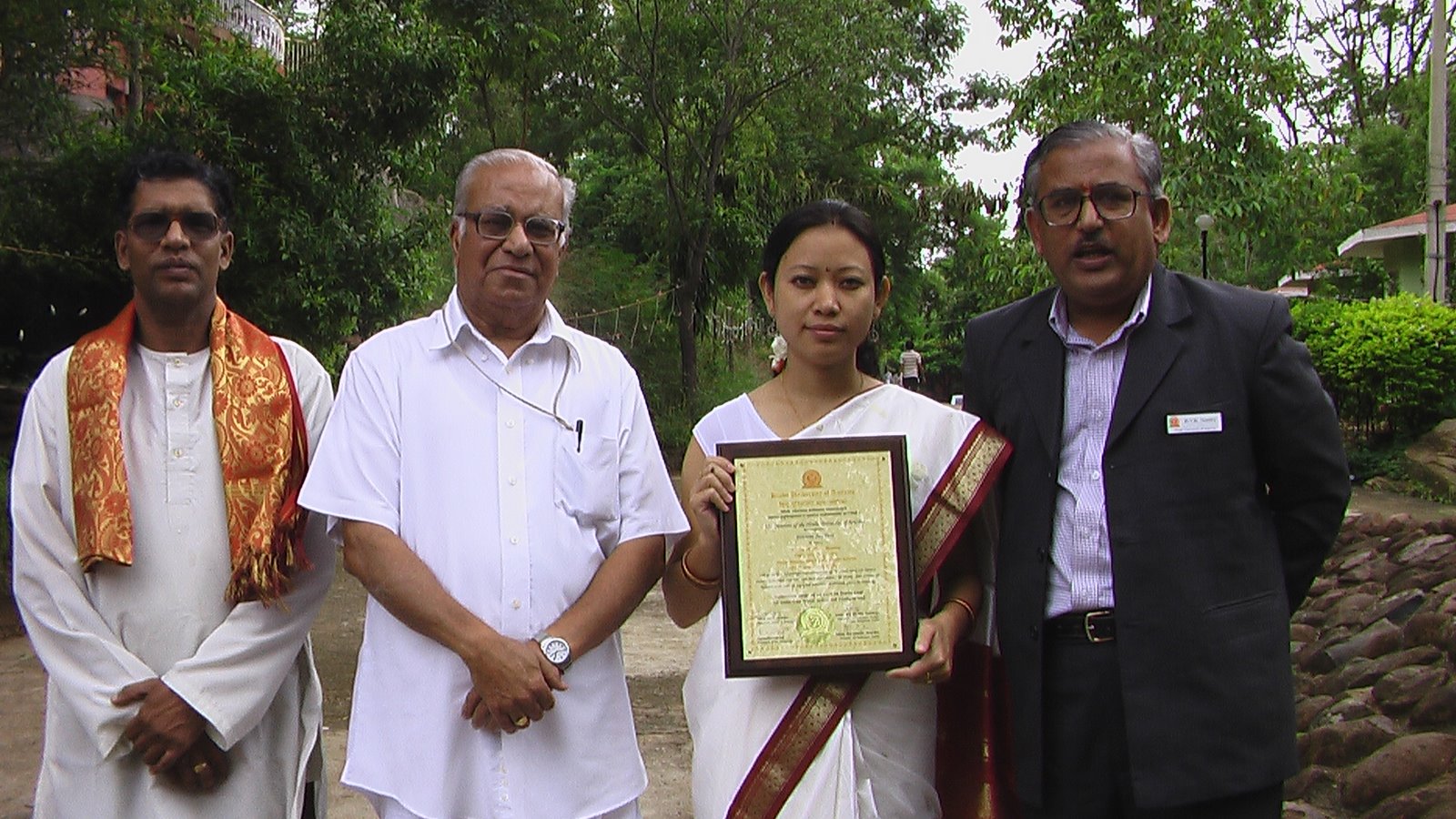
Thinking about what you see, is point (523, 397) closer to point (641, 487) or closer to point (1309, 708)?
point (641, 487)

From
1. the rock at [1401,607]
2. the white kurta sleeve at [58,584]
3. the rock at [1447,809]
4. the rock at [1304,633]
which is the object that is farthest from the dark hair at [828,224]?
the rock at [1304,633]

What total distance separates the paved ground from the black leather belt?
264cm

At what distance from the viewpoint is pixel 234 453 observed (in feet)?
9.49

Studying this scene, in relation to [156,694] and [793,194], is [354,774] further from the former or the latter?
[793,194]

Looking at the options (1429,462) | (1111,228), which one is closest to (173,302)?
(1111,228)

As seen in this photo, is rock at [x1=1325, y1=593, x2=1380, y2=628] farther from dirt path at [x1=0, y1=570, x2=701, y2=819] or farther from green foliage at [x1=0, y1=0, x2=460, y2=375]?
green foliage at [x1=0, y1=0, x2=460, y2=375]

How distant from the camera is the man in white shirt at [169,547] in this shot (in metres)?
2.75

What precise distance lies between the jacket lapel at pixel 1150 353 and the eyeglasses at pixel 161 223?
213cm

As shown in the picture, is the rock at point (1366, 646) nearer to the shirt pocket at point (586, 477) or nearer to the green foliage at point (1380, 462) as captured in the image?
the shirt pocket at point (586, 477)

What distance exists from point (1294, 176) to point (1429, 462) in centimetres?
306

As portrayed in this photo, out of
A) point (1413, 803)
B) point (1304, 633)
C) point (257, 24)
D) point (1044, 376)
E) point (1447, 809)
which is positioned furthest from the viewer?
point (257, 24)

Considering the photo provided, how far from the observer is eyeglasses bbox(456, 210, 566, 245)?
272cm

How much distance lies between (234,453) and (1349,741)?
4.05m

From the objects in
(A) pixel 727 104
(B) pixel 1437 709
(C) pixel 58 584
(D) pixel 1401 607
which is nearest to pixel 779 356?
(C) pixel 58 584
